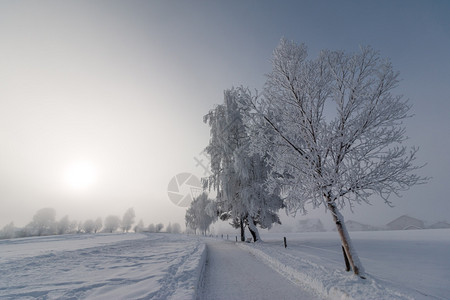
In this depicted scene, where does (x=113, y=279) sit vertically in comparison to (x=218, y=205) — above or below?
below

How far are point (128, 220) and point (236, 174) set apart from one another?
91.8 metres

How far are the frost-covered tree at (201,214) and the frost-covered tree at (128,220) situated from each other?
39.8m

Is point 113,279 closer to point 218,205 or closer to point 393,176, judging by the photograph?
point 393,176

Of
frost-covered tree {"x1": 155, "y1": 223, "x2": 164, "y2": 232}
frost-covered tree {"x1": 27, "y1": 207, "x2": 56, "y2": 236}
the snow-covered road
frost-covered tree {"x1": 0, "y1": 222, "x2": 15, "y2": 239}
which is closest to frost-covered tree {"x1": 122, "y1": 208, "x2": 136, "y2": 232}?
frost-covered tree {"x1": 155, "y1": 223, "x2": 164, "y2": 232}

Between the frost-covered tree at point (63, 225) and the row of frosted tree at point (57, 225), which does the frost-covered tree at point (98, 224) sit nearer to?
the row of frosted tree at point (57, 225)

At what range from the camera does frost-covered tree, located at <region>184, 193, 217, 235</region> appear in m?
24.2

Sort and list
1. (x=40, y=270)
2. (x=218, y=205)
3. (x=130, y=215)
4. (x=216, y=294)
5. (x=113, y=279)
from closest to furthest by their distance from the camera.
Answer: (x=216, y=294) → (x=113, y=279) → (x=40, y=270) → (x=218, y=205) → (x=130, y=215)

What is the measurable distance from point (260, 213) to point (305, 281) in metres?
11.7

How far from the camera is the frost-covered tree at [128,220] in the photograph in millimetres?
91250

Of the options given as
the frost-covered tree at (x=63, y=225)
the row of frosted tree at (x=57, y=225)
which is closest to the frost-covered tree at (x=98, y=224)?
the row of frosted tree at (x=57, y=225)

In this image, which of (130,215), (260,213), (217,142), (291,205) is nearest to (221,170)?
(217,142)

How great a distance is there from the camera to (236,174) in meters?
18.4

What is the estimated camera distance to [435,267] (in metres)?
6.89

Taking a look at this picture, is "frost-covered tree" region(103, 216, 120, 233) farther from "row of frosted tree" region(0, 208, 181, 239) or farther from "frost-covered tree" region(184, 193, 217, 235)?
"frost-covered tree" region(184, 193, 217, 235)
